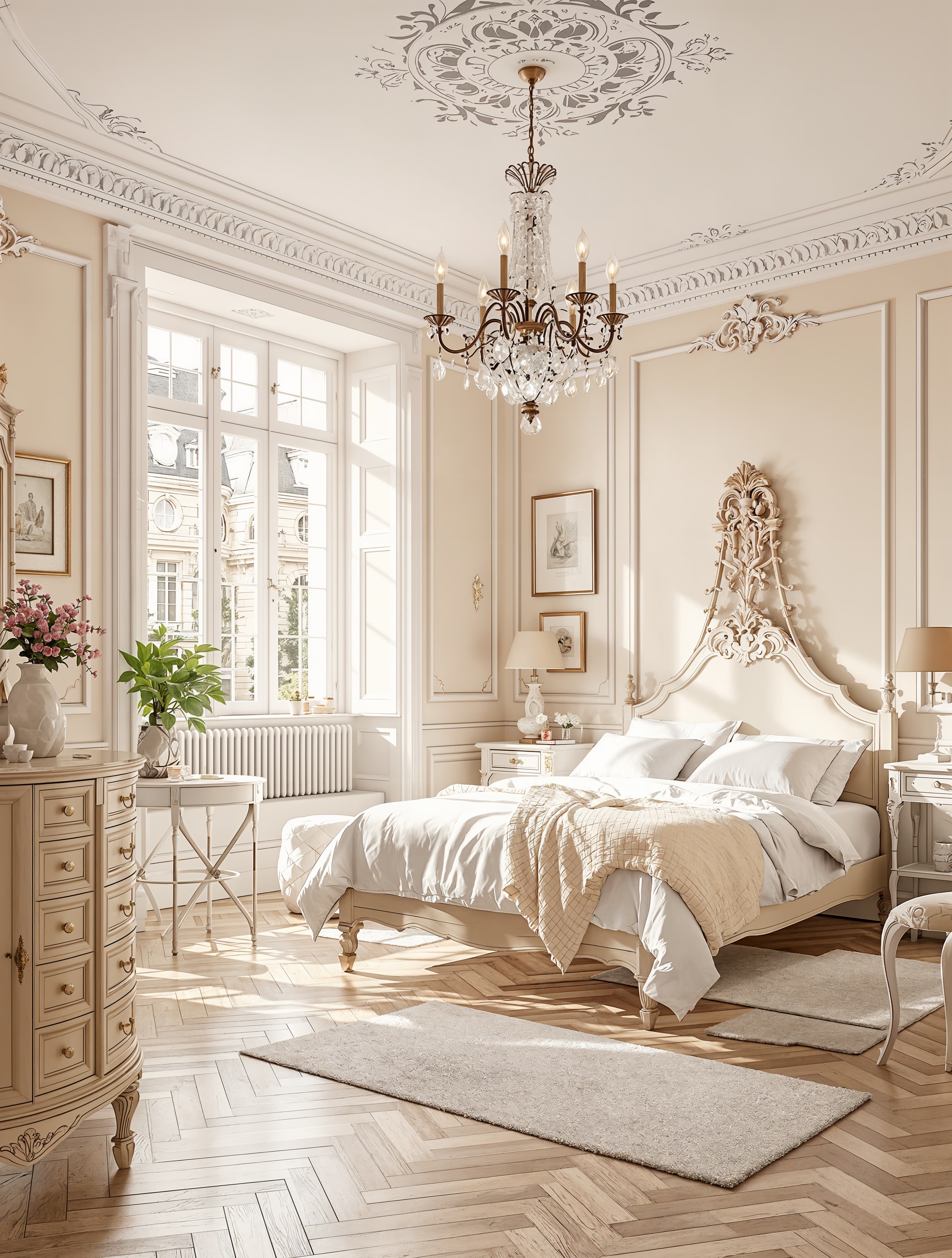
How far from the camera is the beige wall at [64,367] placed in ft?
15.9

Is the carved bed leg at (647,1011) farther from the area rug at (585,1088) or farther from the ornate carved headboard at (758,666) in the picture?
the ornate carved headboard at (758,666)

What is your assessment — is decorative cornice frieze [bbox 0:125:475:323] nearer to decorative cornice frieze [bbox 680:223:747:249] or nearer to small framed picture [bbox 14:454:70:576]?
Result: small framed picture [bbox 14:454:70:576]

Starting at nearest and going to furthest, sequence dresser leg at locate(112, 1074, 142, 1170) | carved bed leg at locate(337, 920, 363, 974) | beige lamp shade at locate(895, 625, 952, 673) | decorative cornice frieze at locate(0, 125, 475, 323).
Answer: dresser leg at locate(112, 1074, 142, 1170), carved bed leg at locate(337, 920, 363, 974), decorative cornice frieze at locate(0, 125, 475, 323), beige lamp shade at locate(895, 625, 952, 673)

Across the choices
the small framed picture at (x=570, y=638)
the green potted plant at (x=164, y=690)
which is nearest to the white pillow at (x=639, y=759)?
the small framed picture at (x=570, y=638)

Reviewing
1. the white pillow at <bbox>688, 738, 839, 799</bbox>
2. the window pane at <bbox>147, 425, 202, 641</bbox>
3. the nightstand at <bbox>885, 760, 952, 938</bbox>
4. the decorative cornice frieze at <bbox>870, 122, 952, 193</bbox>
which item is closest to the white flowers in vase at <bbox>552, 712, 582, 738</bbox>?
the white pillow at <bbox>688, 738, 839, 799</bbox>

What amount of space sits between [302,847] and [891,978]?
3.03 m

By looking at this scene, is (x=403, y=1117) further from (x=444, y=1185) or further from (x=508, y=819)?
(x=508, y=819)

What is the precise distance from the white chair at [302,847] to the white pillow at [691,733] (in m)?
1.77

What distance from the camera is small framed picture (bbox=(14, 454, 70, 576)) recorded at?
4.82 m

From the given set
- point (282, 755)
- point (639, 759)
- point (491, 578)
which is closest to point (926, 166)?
point (639, 759)

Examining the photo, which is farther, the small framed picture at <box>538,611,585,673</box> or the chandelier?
the small framed picture at <box>538,611,585,673</box>

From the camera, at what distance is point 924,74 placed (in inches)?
175

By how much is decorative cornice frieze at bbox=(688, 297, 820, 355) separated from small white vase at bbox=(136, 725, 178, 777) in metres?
3.47

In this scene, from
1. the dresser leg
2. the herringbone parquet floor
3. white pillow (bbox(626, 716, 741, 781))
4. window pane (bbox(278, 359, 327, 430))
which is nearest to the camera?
the herringbone parquet floor
